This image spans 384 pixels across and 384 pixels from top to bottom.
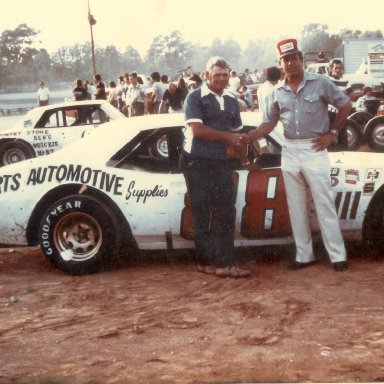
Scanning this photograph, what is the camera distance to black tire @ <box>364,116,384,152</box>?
12.8m

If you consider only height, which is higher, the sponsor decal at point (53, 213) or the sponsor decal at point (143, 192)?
the sponsor decal at point (143, 192)

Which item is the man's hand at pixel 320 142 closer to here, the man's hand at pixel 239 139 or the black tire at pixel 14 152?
the man's hand at pixel 239 139

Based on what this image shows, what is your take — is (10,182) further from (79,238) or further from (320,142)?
(320,142)

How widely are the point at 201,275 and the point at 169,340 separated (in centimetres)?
153

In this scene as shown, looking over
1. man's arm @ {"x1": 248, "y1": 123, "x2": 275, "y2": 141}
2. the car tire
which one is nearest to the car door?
man's arm @ {"x1": 248, "y1": 123, "x2": 275, "y2": 141}

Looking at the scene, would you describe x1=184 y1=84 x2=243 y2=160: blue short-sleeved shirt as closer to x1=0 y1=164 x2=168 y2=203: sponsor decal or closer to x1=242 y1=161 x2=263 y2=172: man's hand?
x1=242 y1=161 x2=263 y2=172: man's hand

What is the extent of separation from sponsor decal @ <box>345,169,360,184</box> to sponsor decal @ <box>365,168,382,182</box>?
0.24 ft

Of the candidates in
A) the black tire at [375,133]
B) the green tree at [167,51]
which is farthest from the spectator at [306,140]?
the green tree at [167,51]

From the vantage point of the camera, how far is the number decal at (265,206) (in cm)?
543

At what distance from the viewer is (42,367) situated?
3658mm

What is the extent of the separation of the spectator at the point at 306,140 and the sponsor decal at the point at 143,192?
79 centimetres

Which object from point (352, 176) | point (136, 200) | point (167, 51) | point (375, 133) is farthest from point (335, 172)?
point (167, 51)

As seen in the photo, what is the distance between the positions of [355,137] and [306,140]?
7.76 m

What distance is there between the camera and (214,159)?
17.4ft
